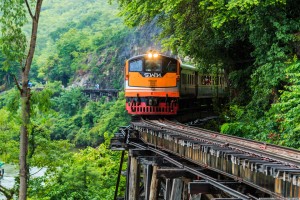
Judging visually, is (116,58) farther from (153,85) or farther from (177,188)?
(177,188)

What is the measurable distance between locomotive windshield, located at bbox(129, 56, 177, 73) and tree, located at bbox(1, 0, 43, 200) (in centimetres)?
765

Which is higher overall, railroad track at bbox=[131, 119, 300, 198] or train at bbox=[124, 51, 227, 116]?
train at bbox=[124, 51, 227, 116]

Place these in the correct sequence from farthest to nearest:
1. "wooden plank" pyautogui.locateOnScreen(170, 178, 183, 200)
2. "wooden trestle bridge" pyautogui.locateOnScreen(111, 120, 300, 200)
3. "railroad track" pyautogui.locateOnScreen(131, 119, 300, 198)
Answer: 1. "wooden plank" pyautogui.locateOnScreen(170, 178, 183, 200)
2. "wooden trestle bridge" pyautogui.locateOnScreen(111, 120, 300, 200)
3. "railroad track" pyautogui.locateOnScreen(131, 119, 300, 198)

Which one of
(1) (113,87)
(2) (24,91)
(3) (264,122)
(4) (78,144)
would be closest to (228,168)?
(2) (24,91)

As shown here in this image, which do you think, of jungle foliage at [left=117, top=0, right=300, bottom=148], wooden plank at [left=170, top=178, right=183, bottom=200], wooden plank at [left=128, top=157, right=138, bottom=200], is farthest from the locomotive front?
wooden plank at [left=170, top=178, right=183, bottom=200]

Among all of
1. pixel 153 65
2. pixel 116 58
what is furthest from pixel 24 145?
pixel 116 58

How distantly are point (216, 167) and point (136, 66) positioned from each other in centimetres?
1106

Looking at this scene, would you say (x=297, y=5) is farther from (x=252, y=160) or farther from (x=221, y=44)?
(x=252, y=160)

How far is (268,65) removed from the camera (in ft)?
48.0

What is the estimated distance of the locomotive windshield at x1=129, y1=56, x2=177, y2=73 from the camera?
1909cm

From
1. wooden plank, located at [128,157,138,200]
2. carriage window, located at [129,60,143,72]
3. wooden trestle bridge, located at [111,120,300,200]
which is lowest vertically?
wooden plank, located at [128,157,138,200]

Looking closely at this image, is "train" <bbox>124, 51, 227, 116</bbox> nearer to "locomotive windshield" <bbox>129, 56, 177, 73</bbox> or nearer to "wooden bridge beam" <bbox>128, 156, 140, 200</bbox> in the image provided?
"locomotive windshield" <bbox>129, 56, 177, 73</bbox>

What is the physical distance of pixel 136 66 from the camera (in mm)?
19453

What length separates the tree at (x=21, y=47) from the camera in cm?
1137
